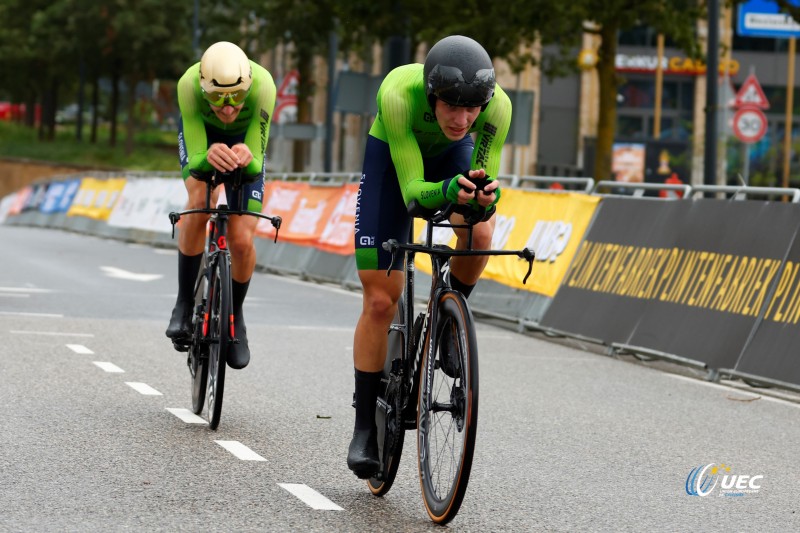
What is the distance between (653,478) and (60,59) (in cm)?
6559

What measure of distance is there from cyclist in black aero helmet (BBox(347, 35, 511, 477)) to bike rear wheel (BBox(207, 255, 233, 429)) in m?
1.51

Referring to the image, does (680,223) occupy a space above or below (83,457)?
above

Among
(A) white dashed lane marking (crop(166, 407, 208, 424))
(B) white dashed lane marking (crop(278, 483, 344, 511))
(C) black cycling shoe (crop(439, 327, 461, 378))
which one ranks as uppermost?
(C) black cycling shoe (crop(439, 327, 461, 378))

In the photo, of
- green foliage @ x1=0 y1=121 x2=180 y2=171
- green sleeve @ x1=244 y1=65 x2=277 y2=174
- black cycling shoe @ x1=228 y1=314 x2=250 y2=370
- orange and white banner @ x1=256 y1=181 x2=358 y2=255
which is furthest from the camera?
green foliage @ x1=0 y1=121 x2=180 y2=171

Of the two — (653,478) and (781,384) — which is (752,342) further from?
(653,478)

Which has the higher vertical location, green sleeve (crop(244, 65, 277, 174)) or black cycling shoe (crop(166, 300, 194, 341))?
green sleeve (crop(244, 65, 277, 174))

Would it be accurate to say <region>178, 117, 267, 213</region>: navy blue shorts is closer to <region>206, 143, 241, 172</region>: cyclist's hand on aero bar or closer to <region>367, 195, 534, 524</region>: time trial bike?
<region>206, 143, 241, 172</region>: cyclist's hand on aero bar

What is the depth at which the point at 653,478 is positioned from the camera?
286 inches

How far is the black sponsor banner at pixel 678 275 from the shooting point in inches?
447

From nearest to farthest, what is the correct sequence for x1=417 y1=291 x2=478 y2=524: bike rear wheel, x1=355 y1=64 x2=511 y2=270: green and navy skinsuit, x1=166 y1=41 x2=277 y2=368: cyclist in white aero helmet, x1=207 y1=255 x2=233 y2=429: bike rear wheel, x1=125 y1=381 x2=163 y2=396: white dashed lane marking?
x1=417 y1=291 x2=478 y2=524: bike rear wheel, x1=355 y1=64 x2=511 y2=270: green and navy skinsuit, x1=207 y1=255 x2=233 y2=429: bike rear wheel, x1=166 y1=41 x2=277 y2=368: cyclist in white aero helmet, x1=125 y1=381 x2=163 y2=396: white dashed lane marking

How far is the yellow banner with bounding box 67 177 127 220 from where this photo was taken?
3347 cm

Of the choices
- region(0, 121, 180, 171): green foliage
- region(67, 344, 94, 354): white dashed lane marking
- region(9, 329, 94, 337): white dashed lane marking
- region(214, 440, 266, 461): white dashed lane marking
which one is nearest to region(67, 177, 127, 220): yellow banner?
region(9, 329, 94, 337): white dashed lane marking

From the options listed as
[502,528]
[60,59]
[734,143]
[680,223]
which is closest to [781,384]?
[680,223]

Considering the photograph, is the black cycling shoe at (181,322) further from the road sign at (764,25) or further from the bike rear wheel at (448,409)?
the road sign at (764,25)
